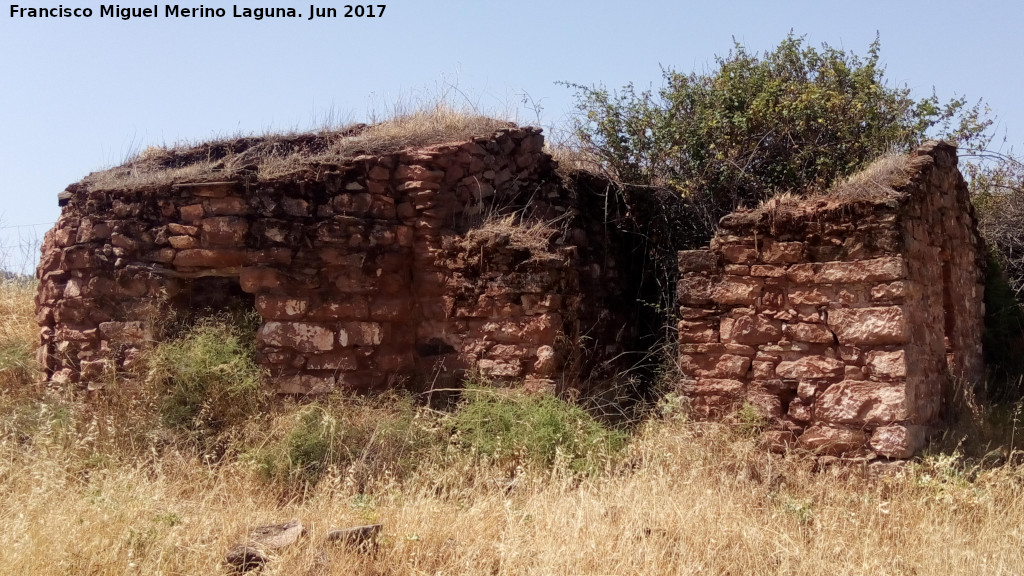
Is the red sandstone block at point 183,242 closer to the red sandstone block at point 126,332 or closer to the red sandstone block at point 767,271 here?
the red sandstone block at point 126,332

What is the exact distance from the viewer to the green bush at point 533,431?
5598 mm

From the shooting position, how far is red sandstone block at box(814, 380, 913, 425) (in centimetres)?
525

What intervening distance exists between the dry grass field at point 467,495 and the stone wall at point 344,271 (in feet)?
1.40

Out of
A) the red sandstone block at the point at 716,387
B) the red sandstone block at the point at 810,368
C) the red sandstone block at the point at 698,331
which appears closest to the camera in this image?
the red sandstone block at the point at 810,368

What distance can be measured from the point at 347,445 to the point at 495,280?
1725 mm

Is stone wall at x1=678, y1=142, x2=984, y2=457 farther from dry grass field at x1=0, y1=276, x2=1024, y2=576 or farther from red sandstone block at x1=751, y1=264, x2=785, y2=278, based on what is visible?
dry grass field at x1=0, y1=276, x2=1024, y2=576

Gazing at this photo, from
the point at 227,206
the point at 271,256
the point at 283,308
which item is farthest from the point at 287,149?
the point at 283,308

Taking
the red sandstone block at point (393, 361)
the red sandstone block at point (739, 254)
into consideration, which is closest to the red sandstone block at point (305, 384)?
the red sandstone block at point (393, 361)

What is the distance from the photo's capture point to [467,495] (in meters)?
5.18

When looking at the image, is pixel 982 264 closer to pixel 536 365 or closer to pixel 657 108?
pixel 657 108

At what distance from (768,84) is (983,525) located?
4675 millimetres

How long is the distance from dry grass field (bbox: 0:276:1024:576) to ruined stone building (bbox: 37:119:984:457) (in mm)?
365

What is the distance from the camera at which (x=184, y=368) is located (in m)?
6.32

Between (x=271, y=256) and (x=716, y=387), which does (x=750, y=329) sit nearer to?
(x=716, y=387)
